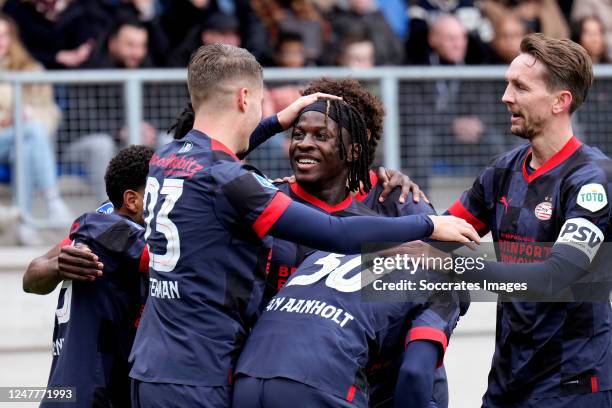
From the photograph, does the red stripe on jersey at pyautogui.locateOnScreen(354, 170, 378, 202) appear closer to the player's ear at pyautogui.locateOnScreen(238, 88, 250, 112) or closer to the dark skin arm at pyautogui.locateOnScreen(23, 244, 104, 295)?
the player's ear at pyautogui.locateOnScreen(238, 88, 250, 112)

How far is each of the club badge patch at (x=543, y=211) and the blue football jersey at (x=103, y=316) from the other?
5.35ft

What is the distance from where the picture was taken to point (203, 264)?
4.30 meters

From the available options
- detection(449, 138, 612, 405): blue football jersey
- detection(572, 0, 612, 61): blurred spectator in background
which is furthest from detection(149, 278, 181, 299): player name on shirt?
detection(572, 0, 612, 61): blurred spectator in background

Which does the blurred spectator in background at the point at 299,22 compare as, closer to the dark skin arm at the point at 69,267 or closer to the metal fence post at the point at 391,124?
the metal fence post at the point at 391,124

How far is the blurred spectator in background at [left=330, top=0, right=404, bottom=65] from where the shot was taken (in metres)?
9.61

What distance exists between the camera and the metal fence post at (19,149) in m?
8.16

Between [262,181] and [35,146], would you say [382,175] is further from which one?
[35,146]

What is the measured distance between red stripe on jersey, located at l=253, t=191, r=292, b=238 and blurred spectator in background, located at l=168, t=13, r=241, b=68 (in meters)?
4.96

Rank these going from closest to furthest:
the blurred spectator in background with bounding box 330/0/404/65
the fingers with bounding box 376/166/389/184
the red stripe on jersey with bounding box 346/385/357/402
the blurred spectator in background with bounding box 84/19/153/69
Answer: the red stripe on jersey with bounding box 346/385/357/402 → the fingers with bounding box 376/166/389/184 → the blurred spectator in background with bounding box 84/19/153/69 → the blurred spectator in background with bounding box 330/0/404/65

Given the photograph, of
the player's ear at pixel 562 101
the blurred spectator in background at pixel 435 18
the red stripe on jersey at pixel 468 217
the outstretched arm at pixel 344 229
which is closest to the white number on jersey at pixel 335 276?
the outstretched arm at pixel 344 229

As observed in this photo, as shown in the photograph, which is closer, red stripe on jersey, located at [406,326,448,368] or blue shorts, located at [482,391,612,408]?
red stripe on jersey, located at [406,326,448,368]

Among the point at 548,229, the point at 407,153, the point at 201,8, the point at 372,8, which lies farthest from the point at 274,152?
the point at 548,229

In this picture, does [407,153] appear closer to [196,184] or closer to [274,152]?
[274,152]

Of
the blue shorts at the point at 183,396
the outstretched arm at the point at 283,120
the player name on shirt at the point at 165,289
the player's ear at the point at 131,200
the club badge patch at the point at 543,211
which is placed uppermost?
the outstretched arm at the point at 283,120
